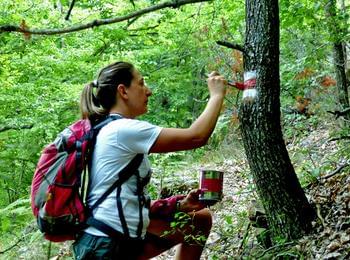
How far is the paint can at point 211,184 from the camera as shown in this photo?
3170 millimetres

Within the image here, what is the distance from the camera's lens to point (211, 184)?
318 cm

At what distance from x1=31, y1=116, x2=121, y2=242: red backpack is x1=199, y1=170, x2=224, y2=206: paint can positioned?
2.76 ft

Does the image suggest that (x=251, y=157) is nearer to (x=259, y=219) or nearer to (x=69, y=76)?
(x=259, y=219)

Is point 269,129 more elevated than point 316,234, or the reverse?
point 269,129

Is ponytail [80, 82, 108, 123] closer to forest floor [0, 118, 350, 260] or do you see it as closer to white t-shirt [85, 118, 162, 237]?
white t-shirt [85, 118, 162, 237]

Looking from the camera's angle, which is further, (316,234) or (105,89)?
(316,234)

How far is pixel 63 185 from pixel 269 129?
1568 millimetres

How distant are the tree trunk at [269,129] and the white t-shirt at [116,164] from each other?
3.72 feet

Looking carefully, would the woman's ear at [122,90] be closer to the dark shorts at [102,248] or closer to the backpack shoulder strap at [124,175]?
the backpack shoulder strap at [124,175]

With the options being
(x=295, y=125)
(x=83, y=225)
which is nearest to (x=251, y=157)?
(x=83, y=225)

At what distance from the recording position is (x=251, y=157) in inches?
140

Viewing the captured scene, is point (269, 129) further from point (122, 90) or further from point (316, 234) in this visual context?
point (122, 90)

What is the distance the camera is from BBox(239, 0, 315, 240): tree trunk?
136 inches

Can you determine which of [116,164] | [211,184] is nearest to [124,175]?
[116,164]
